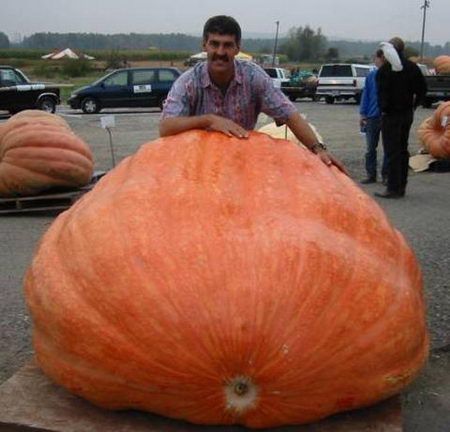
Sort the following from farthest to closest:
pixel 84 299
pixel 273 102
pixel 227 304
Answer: pixel 273 102 < pixel 84 299 < pixel 227 304

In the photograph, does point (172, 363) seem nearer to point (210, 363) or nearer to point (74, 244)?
point (210, 363)

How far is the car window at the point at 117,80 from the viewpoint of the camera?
26953mm

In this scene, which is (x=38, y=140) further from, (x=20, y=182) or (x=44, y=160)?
(x=20, y=182)

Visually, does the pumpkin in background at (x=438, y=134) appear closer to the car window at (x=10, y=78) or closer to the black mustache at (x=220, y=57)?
the black mustache at (x=220, y=57)

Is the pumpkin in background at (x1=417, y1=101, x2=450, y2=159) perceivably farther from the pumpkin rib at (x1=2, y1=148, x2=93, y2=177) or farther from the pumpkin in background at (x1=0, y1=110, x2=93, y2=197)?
the pumpkin rib at (x1=2, y1=148, x2=93, y2=177)

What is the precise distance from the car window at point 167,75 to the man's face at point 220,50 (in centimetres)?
2370

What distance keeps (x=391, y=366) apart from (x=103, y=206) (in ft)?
4.16

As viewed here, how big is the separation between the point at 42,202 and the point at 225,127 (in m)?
5.23

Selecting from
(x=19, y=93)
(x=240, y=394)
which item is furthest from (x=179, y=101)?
(x=19, y=93)

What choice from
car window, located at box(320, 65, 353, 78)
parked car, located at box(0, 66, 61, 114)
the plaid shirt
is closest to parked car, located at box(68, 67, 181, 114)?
parked car, located at box(0, 66, 61, 114)

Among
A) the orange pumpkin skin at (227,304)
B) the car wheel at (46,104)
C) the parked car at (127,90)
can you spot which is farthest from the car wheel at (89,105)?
the orange pumpkin skin at (227,304)

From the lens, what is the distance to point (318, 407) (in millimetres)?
2502

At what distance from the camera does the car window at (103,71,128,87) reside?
26953 millimetres

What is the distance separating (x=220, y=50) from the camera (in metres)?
3.54
